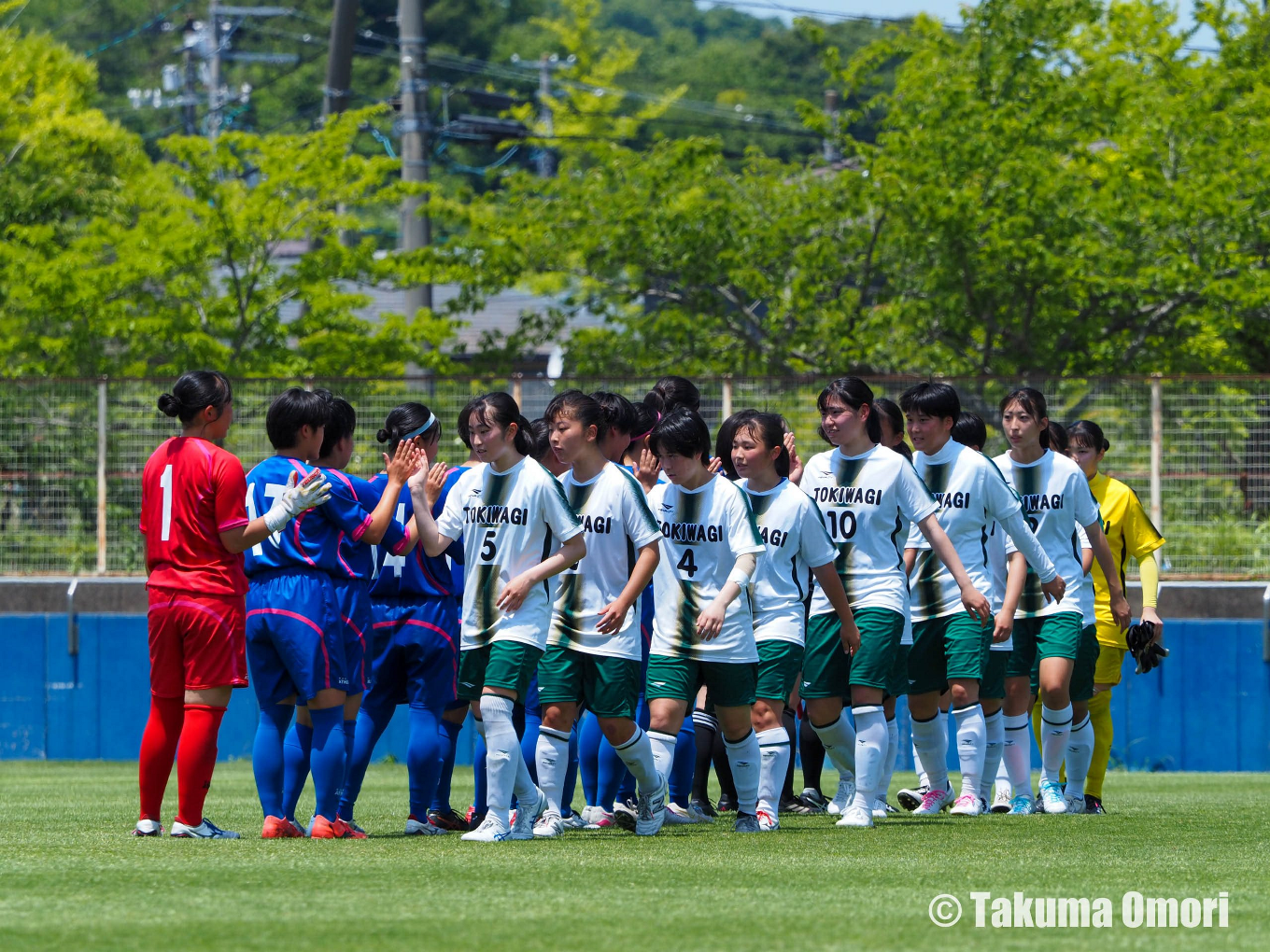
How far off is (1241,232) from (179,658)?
56.8 feet

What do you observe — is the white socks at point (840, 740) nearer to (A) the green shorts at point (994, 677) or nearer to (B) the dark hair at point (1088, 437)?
(A) the green shorts at point (994, 677)

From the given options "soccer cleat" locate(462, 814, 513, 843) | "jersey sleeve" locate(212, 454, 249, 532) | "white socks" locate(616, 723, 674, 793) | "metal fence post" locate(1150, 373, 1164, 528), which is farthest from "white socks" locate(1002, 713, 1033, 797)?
"metal fence post" locate(1150, 373, 1164, 528)

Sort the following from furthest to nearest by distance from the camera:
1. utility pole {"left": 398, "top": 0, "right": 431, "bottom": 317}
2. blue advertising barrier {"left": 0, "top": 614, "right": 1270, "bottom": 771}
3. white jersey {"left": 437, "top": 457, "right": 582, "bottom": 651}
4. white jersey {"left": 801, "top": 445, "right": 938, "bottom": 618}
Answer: utility pole {"left": 398, "top": 0, "right": 431, "bottom": 317} → blue advertising barrier {"left": 0, "top": 614, "right": 1270, "bottom": 771} → white jersey {"left": 801, "top": 445, "right": 938, "bottom": 618} → white jersey {"left": 437, "top": 457, "right": 582, "bottom": 651}

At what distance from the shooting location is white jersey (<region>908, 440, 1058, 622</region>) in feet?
29.0

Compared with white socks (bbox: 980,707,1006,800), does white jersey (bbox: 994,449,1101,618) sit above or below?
above

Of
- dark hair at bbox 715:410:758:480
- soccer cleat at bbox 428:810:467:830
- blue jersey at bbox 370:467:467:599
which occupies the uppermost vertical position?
dark hair at bbox 715:410:758:480

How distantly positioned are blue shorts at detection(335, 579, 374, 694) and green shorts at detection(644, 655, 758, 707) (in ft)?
4.17

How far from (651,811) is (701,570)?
1088 millimetres

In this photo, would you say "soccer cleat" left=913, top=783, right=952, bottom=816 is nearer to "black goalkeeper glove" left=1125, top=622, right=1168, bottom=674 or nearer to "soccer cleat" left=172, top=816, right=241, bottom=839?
"black goalkeeper glove" left=1125, top=622, right=1168, bottom=674

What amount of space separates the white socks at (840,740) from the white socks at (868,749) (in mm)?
304

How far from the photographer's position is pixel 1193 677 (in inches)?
604

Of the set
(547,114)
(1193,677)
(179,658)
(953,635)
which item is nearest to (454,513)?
(179,658)

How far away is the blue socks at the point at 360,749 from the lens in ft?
26.1

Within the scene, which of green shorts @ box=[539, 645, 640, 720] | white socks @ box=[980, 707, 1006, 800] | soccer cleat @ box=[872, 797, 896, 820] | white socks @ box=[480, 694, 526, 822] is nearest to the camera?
white socks @ box=[480, 694, 526, 822]
